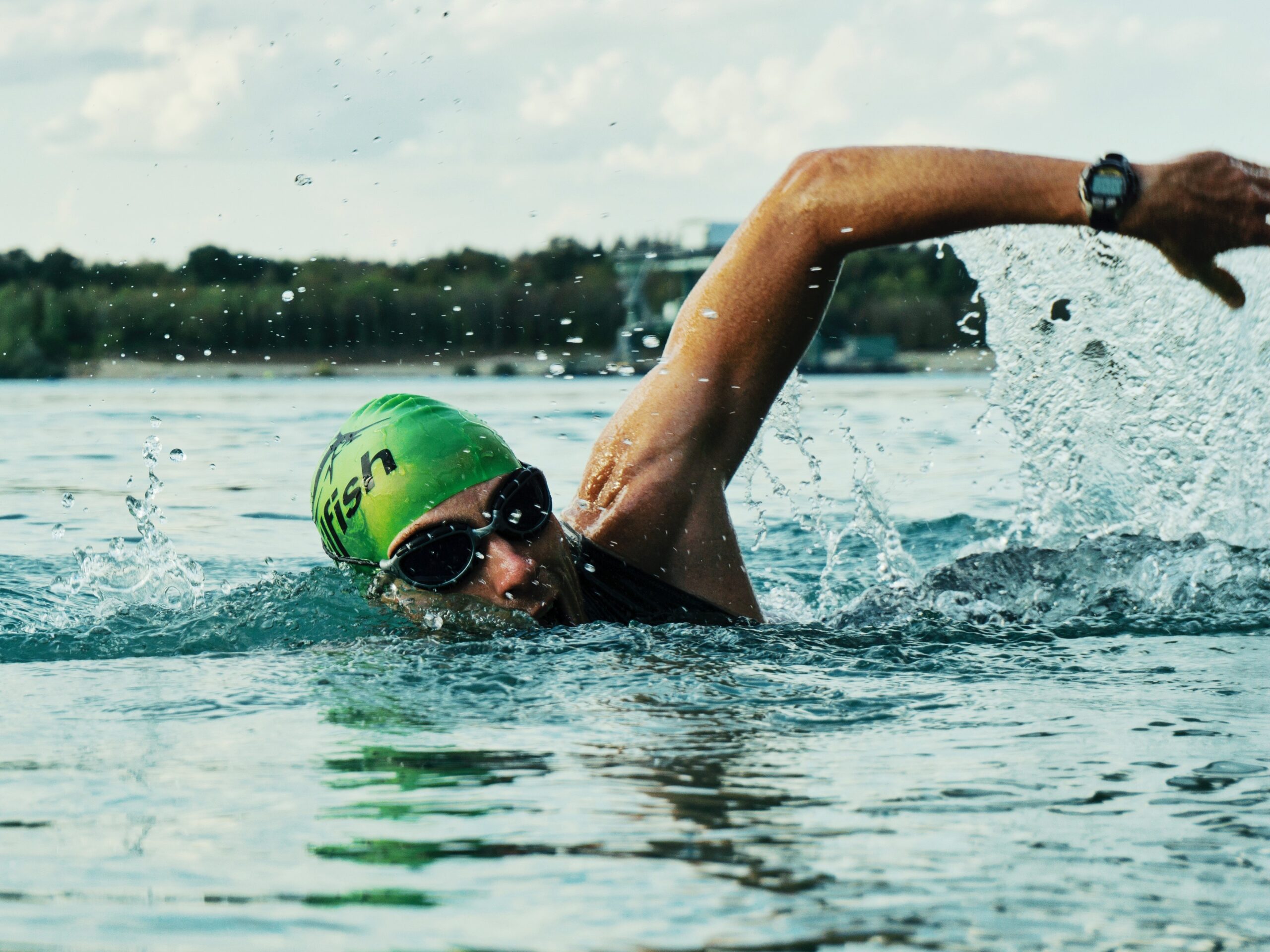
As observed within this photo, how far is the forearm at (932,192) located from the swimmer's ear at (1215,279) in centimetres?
23

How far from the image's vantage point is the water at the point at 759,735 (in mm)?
1651

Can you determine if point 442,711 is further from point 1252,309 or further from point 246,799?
point 1252,309

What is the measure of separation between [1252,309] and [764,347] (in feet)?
6.53

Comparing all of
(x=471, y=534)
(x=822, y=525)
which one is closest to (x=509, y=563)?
(x=471, y=534)

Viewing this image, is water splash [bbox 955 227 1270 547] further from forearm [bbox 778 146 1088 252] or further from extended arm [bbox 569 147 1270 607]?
forearm [bbox 778 146 1088 252]

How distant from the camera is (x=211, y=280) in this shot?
23.0 ft

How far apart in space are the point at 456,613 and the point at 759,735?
1200 mm

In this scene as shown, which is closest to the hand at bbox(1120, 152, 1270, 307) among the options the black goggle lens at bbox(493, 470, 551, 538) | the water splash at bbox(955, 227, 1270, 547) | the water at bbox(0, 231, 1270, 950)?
the water at bbox(0, 231, 1270, 950)

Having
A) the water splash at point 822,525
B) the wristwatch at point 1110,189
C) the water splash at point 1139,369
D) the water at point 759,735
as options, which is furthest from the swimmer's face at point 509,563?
the water splash at point 1139,369

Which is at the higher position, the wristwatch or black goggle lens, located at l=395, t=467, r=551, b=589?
the wristwatch

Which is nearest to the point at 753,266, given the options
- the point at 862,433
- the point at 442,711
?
the point at 442,711

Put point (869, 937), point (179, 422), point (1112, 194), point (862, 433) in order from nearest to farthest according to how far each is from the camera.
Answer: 1. point (869, 937)
2. point (1112, 194)
3. point (862, 433)
4. point (179, 422)

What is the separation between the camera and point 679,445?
12.4ft

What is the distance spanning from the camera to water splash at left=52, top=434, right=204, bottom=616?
4473 millimetres
